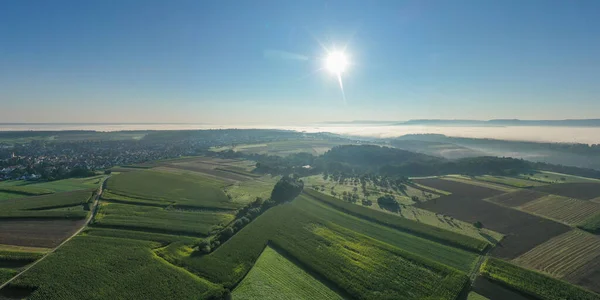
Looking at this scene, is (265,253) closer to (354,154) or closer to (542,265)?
(542,265)

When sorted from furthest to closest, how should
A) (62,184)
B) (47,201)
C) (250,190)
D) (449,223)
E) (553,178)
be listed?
(553,178)
(62,184)
(250,190)
(47,201)
(449,223)

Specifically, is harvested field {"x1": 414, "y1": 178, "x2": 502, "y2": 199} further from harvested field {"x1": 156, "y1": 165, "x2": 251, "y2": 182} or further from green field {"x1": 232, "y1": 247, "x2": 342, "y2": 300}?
harvested field {"x1": 156, "y1": 165, "x2": 251, "y2": 182}

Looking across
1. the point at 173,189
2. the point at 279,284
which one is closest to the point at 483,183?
the point at 279,284

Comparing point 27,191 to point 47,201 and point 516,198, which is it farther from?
point 516,198

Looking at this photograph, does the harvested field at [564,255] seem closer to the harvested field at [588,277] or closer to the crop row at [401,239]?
the harvested field at [588,277]

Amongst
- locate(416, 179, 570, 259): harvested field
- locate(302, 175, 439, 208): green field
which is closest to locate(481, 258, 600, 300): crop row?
locate(416, 179, 570, 259): harvested field

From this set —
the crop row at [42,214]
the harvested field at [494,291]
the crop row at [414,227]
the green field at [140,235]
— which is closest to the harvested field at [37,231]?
the crop row at [42,214]
